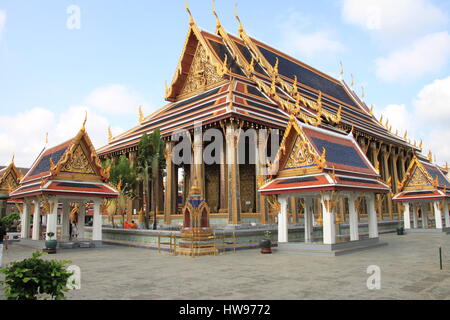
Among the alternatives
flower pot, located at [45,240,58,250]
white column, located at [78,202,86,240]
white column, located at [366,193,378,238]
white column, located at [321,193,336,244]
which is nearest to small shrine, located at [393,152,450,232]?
white column, located at [366,193,378,238]

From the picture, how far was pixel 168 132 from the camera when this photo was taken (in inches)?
872

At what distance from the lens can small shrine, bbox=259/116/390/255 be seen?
12.7m

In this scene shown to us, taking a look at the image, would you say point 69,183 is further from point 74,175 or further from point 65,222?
point 65,222

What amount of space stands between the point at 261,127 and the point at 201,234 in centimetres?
856

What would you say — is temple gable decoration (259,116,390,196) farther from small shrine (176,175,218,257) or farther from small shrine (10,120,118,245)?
small shrine (10,120,118,245)

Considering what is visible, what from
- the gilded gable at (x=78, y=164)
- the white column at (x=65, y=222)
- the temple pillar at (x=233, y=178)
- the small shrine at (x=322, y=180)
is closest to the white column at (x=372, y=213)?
the small shrine at (x=322, y=180)

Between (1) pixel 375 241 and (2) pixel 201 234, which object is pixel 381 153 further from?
(2) pixel 201 234

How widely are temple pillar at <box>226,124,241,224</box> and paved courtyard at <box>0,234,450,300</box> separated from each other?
630cm

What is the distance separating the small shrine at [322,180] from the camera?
12656 mm

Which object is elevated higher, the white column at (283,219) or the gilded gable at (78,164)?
the gilded gable at (78,164)

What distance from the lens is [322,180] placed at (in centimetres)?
1248

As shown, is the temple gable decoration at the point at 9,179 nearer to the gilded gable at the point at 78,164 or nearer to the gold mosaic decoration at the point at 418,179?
the gilded gable at the point at 78,164

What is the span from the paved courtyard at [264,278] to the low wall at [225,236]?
3332 millimetres

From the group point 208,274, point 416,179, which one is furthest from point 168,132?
point 416,179
